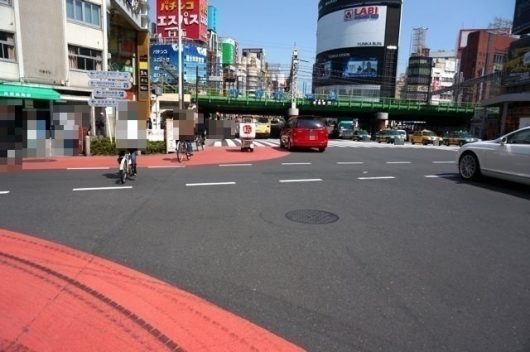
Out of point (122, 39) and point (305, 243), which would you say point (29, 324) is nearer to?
point (305, 243)

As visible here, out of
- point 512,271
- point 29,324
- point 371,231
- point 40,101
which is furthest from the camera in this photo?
point 40,101

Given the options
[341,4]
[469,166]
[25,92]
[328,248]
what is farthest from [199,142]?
[341,4]

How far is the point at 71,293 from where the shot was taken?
3637 mm

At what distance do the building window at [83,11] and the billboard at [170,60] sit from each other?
27226 millimetres

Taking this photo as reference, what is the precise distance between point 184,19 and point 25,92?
3556cm

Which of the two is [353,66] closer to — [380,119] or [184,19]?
[380,119]

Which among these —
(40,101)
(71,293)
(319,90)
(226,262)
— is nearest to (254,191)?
(226,262)

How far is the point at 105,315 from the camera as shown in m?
3.28

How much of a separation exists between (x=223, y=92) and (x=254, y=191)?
44.5m

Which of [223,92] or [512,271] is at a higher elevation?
[223,92]

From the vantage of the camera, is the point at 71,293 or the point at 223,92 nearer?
the point at 71,293

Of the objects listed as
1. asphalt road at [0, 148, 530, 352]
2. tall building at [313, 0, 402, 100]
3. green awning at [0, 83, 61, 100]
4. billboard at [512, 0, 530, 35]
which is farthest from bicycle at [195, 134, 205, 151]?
tall building at [313, 0, 402, 100]

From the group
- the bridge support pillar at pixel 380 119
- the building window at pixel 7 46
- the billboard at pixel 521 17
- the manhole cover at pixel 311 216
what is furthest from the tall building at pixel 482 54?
the manhole cover at pixel 311 216

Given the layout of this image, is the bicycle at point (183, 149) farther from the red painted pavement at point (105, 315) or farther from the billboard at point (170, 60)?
the billboard at point (170, 60)
